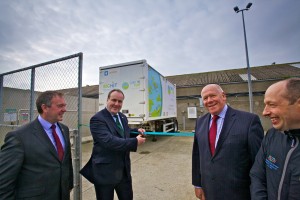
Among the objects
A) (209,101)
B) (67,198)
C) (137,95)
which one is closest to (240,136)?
(209,101)

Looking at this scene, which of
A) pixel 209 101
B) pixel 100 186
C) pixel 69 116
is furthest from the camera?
pixel 69 116

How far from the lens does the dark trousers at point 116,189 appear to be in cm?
214

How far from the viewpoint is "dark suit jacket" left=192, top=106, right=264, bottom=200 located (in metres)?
1.60

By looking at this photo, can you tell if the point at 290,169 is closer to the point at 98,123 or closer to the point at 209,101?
the point at 209,101

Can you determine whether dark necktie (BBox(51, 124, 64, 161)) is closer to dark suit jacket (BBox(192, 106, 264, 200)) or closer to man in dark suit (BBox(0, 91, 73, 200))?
man in dark suit (BBox(0, 91, 73, 200))

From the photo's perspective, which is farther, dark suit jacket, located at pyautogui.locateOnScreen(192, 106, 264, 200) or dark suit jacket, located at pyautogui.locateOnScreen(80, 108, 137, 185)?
dark suit jacket, located at pyautogui.locateOnScreen(80, 108, 137, 185)

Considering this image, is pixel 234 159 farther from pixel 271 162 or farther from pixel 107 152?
pixel 107 152

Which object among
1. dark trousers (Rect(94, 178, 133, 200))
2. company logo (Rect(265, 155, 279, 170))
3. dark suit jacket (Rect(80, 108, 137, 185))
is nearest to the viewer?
company logo (Rect(265, 155, 279, 170))

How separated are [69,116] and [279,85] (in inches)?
327

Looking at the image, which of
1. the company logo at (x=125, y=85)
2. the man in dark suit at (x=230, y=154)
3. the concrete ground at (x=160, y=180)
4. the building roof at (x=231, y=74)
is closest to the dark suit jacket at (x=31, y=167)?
the man in dark suit at (x=230, y=154)

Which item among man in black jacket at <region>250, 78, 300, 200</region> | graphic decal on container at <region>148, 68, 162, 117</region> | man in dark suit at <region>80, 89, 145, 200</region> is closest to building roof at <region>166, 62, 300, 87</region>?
graphic decal on container at <region>148, 68, 162, 117</region>

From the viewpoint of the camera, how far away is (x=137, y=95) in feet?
22.3

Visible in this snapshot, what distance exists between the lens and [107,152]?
7.01ft

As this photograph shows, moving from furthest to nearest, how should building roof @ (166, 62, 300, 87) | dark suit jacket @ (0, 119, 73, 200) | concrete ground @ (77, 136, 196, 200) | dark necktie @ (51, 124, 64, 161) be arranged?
building roof @ (166, 62, 300, 87)
concrete ground @ (77, 136, 196, 200)
dark necktie @ (51, 124, 64, 161)
dark suit jacket @ (0, 119, 73, 200)
